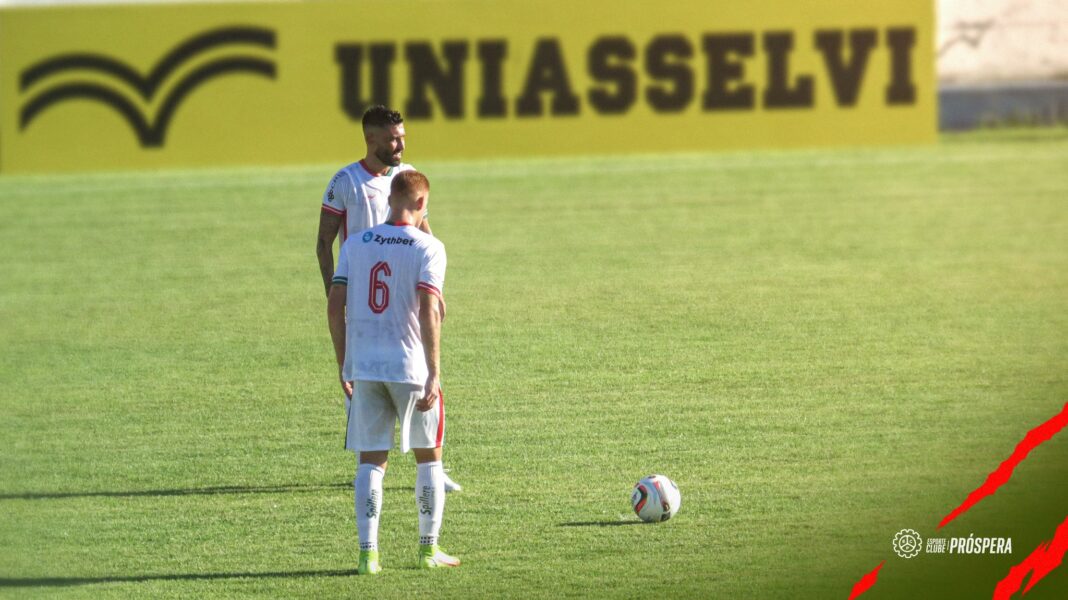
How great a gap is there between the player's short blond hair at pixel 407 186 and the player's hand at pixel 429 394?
0.83 meters

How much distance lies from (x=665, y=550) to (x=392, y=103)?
64.1 feet

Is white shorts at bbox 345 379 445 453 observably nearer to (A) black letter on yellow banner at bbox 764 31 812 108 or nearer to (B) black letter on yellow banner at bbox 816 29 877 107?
(A) black letter on yellow banner at bbox 764 31 812 108

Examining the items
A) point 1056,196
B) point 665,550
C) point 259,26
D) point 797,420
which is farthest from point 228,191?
point 665,550

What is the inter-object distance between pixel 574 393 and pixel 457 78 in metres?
15.7

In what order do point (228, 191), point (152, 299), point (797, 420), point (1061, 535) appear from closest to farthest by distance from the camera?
point (1061, 535) < point (797, 420) < point (152, 299) < point (228, 191)

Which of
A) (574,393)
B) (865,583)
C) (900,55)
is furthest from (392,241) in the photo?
(900,55)

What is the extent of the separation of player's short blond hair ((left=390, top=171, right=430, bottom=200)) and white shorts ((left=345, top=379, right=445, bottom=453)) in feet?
2.79

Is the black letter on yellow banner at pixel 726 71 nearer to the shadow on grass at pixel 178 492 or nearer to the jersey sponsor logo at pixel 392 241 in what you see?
the shadow on grass at pixel 178 492

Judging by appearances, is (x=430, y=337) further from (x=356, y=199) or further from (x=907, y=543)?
(x=907, y=543)

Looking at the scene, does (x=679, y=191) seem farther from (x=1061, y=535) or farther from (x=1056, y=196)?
(x=1061, y=535)

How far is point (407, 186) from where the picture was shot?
7.27 metres

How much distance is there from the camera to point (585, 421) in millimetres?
10891

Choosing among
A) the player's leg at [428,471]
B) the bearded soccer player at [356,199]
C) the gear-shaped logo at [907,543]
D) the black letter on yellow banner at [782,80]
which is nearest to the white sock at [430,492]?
the player's leg at [428,471]

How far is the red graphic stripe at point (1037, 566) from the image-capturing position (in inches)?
293
